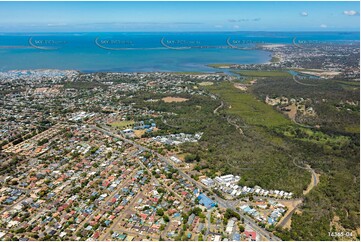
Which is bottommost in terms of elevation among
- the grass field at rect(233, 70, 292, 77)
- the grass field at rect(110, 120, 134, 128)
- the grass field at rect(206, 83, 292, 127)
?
the grass field at rect(110, 120, 134, 128)

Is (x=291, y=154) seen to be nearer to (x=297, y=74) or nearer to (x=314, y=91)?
(x=314, y=91)

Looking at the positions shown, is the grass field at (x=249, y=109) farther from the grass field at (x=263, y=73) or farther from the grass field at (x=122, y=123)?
the grass field at (x=263, y=73)

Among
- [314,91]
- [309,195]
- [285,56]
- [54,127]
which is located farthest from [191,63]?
[309,195]

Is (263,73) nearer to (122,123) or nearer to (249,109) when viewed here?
(249,109)

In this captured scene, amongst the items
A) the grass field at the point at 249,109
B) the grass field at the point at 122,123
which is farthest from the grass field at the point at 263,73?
the grass field at the point at 122,123

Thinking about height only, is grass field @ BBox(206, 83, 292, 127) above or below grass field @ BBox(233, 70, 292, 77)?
below

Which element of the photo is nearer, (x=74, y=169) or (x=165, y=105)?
(x=74, y=169)

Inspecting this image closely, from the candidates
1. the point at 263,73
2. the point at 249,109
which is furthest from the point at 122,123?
the point at 263,73

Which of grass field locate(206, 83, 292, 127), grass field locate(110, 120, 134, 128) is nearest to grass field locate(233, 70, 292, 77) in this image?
grass field locate(206, 83, 292, 127)

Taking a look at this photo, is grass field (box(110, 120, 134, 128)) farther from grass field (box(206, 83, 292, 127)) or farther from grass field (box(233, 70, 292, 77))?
grass field (box(233, 70, 292, 77))
